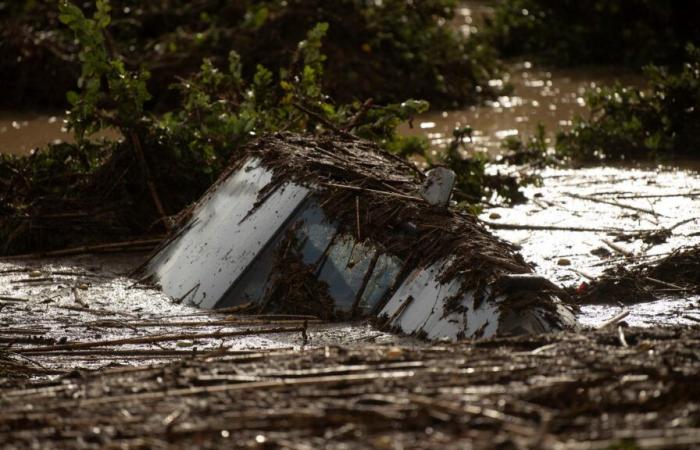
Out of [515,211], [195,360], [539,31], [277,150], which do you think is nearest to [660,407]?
[195,360]

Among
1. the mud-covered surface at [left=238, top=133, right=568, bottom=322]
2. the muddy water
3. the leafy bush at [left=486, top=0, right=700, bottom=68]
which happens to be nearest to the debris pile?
the mud-covered surface at [left=238, top=133, right=568, bottom=322]

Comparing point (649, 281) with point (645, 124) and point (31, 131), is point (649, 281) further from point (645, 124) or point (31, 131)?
point (31, 131)

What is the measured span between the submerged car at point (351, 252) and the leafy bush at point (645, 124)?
3.75m

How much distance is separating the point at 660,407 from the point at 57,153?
5583 mm

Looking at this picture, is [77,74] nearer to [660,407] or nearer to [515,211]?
[515,211]

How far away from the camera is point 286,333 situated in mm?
5359

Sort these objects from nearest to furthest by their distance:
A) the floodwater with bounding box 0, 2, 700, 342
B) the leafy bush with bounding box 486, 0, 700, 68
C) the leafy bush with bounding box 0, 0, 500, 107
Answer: the floodwater with bounding box 0, 2, 700, 342, the leafy bush with bounding box 0, 0, 500, 107, the leafy bush with bounding box 486, 0, 700, 68

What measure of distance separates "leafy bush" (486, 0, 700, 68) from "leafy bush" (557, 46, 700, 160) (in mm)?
3653

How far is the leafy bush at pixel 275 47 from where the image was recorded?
12.2 metres

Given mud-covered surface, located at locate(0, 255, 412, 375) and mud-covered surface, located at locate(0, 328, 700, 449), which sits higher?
mud-covered surface, located at locate(0, 255, 412, 375)

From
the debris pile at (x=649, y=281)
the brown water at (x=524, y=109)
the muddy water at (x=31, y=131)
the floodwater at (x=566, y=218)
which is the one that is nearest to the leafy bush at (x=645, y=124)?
the floodwater at (x=566, y=218)

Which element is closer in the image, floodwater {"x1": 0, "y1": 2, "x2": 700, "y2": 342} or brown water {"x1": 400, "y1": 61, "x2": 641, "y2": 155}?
floodwater {"x1": 0, "y1": 2, "x2": 700, "y2": 342}

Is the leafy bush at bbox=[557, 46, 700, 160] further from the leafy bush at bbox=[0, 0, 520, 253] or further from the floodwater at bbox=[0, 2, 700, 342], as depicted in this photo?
the leafy bush at bbox=[0, 0, 520, 253]

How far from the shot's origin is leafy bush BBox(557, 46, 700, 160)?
383 inches
